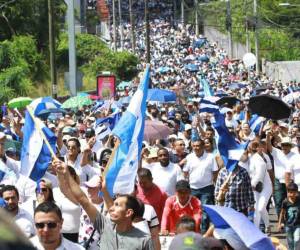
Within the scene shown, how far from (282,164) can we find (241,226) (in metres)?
9.02

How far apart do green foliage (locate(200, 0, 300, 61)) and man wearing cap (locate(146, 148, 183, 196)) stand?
187 feet

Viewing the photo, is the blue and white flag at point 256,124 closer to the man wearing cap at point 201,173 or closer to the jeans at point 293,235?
the man wearing cap at point 201,173

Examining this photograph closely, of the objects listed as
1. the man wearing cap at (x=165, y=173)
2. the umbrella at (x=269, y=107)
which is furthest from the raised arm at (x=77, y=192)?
the umbrella at (x=269, y=107)

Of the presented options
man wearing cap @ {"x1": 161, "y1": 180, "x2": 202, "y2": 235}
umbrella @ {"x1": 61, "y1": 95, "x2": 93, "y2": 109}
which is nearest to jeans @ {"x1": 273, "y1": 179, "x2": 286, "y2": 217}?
man wearing cap @ {"x1": 161, "y1": 180, "x2": 202, "y2": 235}

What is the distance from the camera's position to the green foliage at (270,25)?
7588cm

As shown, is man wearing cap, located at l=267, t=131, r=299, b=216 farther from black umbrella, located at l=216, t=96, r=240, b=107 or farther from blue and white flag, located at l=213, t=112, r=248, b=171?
black umbrella, located at l=216, t=96, r=240, b=107

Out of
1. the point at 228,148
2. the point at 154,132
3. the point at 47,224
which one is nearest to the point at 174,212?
the point at 228,148

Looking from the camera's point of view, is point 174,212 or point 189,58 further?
point 189,58

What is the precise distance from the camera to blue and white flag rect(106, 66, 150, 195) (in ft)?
25.4

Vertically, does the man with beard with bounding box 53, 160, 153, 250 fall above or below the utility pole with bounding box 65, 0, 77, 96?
above

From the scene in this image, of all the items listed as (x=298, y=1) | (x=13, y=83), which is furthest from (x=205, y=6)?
(x=13, y=83)

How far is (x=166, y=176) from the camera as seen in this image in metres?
11.4

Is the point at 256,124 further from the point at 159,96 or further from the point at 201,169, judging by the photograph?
the point at 159,96

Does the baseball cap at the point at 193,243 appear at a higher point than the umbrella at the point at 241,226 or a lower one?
lower
